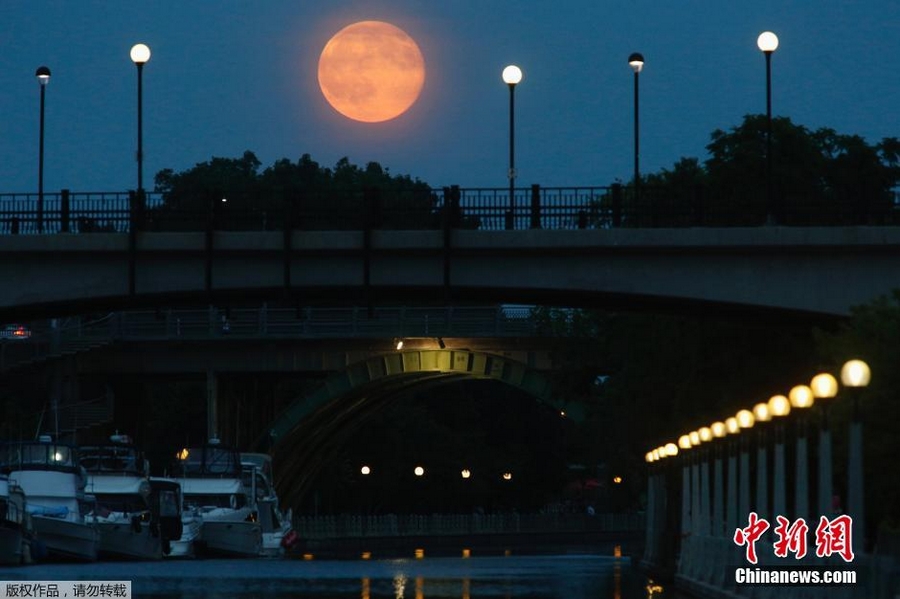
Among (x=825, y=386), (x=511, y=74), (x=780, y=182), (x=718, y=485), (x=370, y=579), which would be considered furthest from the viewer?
(x=780, y=182)

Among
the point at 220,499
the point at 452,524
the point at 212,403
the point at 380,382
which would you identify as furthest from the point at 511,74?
the point at 452,524

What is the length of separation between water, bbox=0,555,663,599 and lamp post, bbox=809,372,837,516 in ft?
22.1

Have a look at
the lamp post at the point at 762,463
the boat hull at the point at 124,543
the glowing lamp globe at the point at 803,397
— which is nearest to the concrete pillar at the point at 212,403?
the boat hull at the point at 124,543

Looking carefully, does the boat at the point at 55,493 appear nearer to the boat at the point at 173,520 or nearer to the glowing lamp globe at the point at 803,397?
the boat at the point at 173,520

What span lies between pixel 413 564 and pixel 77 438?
121 ft

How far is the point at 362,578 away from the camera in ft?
144

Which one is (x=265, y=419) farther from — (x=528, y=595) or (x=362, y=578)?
(x=528, y=595)

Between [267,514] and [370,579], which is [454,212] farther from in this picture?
[267,514]

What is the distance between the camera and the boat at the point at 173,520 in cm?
6297

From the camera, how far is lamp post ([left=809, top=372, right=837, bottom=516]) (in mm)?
27594

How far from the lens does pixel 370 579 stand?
43312 millimetres

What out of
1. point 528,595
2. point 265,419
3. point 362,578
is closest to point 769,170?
point 362,578

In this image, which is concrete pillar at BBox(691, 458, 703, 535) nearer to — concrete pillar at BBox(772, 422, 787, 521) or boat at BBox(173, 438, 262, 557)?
concrete pillar at BBox(772, 422, 787, 521)

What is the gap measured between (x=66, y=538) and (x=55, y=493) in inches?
174
